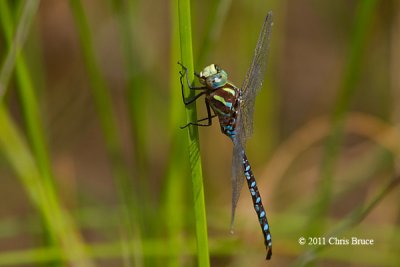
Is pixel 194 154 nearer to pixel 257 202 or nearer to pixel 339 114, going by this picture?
pixel 257 202

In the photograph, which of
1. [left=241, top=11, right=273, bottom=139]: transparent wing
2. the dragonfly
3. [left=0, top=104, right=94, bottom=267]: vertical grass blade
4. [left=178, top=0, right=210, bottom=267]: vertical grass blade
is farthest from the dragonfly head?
[left=0, top=104, right=94, bottom=267]: vertical grass blade

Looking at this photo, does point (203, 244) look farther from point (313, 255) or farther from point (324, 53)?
point (324, 53)

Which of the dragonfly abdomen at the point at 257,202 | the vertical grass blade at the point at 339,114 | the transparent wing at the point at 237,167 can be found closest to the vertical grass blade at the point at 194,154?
the transparent wing at the point at 237,167

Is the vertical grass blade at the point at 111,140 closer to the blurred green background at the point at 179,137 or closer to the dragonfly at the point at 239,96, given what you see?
the blurred green background at the point at 179,137

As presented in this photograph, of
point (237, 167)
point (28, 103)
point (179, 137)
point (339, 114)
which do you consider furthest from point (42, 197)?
point (339, 114)

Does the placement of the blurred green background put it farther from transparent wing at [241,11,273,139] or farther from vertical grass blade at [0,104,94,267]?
transparent wing at [241,11,273,139]

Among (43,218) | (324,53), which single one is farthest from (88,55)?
(324,53)

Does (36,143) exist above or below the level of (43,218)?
above
